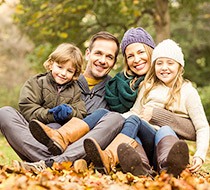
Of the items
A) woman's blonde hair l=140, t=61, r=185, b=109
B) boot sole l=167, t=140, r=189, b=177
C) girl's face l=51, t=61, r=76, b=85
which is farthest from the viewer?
girl's face l=51, t=61, r=76, b=85

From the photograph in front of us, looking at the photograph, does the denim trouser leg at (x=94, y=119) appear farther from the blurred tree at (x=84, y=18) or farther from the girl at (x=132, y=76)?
the blurred tree at (x=84, y=18)

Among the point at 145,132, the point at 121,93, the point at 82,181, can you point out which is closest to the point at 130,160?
the point at 82,181

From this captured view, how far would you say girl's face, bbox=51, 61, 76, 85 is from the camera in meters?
4.46

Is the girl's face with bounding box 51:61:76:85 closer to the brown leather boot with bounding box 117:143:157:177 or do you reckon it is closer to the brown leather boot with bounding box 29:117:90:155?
the brown leather boot with bounding box 29:117:90:155

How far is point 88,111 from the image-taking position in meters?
4.45

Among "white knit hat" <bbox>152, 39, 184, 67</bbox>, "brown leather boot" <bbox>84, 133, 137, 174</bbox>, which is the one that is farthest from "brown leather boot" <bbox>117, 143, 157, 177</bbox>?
"white knit hat" <bbox>152, 39, 184, 67</bbox>

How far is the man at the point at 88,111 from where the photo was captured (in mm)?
3604

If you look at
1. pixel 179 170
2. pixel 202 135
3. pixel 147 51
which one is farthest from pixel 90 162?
pixel 147 51

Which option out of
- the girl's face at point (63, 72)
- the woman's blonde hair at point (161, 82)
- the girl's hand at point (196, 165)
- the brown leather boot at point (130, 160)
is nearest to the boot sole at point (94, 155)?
the brown leather boot at point (130, 160)

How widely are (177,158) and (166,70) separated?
1.21 m

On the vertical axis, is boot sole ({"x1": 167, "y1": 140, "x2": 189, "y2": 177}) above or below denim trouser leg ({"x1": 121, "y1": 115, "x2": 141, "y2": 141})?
below

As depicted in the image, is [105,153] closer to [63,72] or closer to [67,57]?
[63,72]

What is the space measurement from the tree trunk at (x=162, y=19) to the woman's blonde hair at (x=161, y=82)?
6.84 meters

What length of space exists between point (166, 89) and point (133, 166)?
1204 mm
